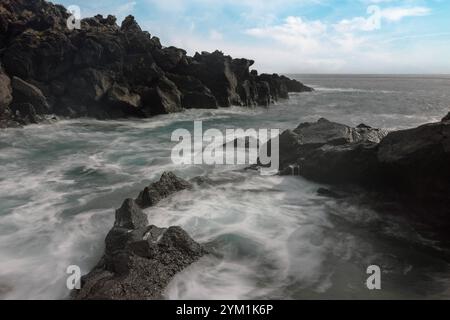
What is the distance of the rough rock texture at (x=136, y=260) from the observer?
5828mm

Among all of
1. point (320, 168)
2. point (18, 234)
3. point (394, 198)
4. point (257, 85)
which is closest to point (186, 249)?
point (18, 234)

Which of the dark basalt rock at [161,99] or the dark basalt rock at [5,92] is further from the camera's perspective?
the dark basalt rock at [161,99]

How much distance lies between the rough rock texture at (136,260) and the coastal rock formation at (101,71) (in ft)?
62.1

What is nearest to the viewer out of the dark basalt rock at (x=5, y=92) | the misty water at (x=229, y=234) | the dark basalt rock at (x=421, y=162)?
the misty water at (x=229, y=234)

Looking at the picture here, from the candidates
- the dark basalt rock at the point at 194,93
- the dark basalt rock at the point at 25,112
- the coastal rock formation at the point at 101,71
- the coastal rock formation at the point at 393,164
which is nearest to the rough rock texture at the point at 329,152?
the coastal rock formation at the point at 393,164

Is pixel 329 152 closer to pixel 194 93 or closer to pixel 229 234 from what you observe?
pixel 229 234

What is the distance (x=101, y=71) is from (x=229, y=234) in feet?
83.5

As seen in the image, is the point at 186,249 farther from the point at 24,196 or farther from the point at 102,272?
the point at 24,196

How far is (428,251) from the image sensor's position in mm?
7711

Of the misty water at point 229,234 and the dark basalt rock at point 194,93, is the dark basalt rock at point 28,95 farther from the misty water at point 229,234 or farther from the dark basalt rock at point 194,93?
the dark basalt rock at point 194,93

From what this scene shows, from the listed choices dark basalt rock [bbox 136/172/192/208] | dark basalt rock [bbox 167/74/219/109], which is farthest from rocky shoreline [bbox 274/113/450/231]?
dark basalt rock [bbox 167/74/219/109]

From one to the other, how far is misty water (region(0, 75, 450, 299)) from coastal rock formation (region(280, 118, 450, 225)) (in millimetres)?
638

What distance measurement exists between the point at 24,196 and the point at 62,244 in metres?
3.96
